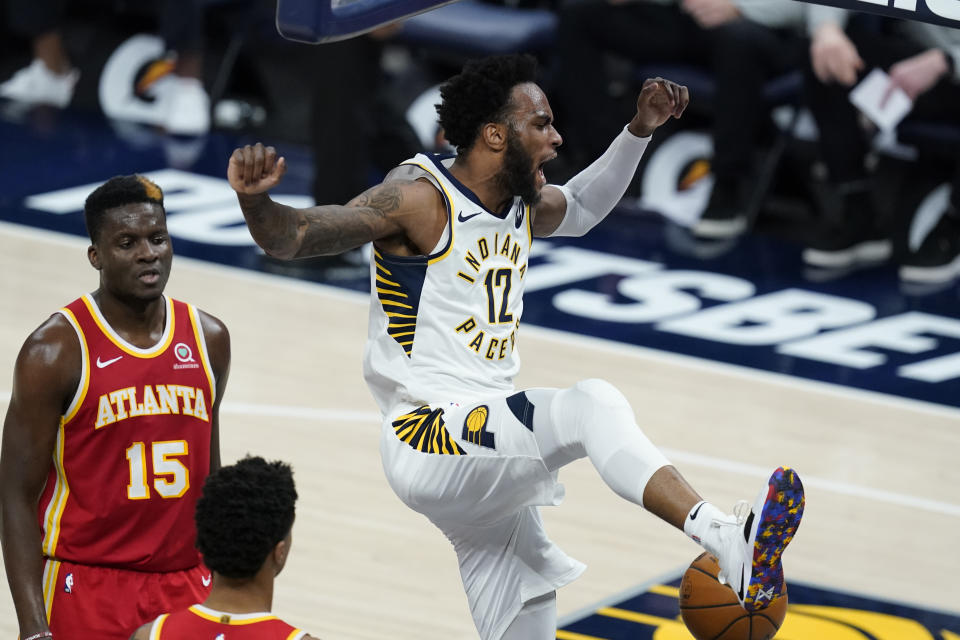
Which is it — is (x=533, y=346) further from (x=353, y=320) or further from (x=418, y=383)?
(x=418, y=383)

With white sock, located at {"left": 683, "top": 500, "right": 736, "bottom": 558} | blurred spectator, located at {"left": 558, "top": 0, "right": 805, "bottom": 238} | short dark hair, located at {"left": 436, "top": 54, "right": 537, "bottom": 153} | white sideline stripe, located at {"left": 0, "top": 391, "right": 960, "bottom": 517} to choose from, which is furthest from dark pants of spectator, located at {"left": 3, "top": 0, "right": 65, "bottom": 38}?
white sock, located at {"left": 683, "top": 500, "right": 736, "bottom": 558}

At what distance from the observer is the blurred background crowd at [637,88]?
984cm

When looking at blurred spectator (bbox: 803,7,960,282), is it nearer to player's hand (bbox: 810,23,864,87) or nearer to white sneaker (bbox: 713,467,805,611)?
player's hand (bbox: 810,23,864,87)

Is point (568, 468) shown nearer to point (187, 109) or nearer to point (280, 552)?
point (280, 552)

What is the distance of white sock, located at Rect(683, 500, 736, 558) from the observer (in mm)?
4074

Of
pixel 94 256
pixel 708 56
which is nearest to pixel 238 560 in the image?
pixel 94 256

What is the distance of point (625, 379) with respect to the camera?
842 centimetres

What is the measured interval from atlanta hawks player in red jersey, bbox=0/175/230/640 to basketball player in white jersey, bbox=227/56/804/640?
363mm

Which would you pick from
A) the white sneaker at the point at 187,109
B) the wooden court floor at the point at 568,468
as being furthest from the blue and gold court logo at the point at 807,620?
the white sneaker at the point at 187,109

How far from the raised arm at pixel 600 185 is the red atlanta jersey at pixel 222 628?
1981 millimetres

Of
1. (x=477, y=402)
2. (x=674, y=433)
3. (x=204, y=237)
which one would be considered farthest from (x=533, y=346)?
(x=477, y=402)

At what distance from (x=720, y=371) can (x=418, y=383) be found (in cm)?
414

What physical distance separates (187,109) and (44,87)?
4.51 feet

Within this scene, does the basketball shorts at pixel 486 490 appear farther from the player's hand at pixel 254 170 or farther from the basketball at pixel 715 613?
the player's hand at pixel 254 170
